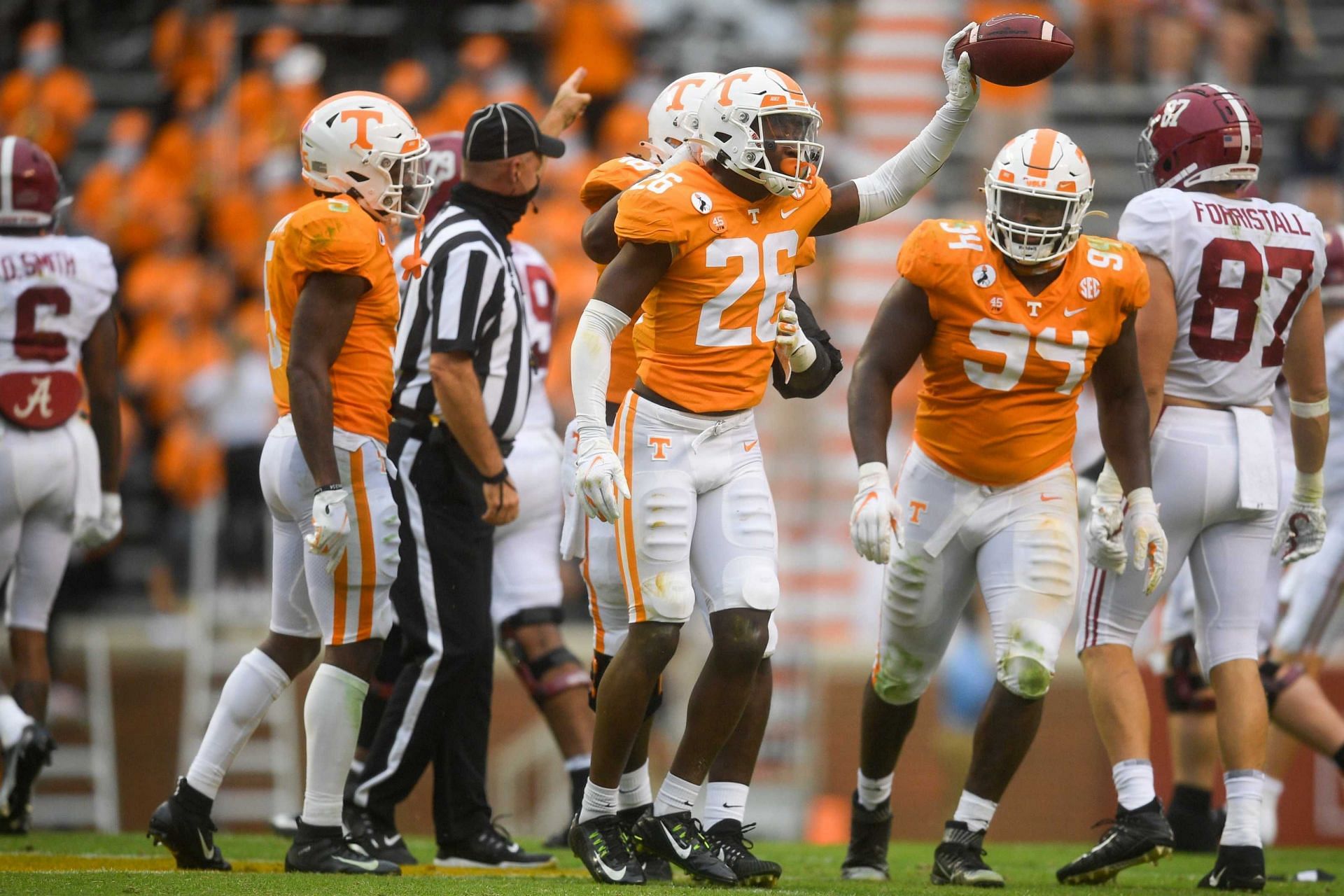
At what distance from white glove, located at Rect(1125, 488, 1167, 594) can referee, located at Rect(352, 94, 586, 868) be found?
176cm

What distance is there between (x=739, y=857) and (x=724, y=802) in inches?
6.3

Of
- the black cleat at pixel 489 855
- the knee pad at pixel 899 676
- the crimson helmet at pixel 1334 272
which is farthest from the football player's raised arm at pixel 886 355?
the crimson helmet at pixel 1334 272

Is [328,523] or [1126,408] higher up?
[1126,408]

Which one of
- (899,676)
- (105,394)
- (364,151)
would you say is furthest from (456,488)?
A: (105,394)

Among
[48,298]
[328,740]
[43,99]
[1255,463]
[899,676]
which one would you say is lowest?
[328,740]

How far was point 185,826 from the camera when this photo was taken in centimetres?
486

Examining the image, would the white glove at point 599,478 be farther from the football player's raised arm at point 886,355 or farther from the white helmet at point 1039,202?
the white helmet at point 1039,202

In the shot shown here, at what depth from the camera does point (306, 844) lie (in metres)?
4.84

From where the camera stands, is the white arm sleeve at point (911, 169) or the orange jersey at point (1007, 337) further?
the white arm sleeve at point (911, 169)

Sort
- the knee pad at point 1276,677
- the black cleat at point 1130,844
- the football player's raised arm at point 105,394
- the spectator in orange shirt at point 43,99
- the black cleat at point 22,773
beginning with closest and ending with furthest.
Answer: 1. the black cleat at point 1130,844
2. the black cleat at point 22,773
3. the knee pad at point 1276,677
4. the football player's raised arm at point 105,394
5. the spectator in orange shirt at point 43,99

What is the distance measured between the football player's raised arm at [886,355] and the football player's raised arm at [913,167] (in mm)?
242

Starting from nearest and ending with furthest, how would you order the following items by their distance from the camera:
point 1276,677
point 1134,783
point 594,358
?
point 594,358 → point 1134,783 → point 1276,677

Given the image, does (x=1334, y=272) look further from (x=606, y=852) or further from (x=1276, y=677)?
(x=606, y=852)

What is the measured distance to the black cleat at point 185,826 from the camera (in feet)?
15.9
